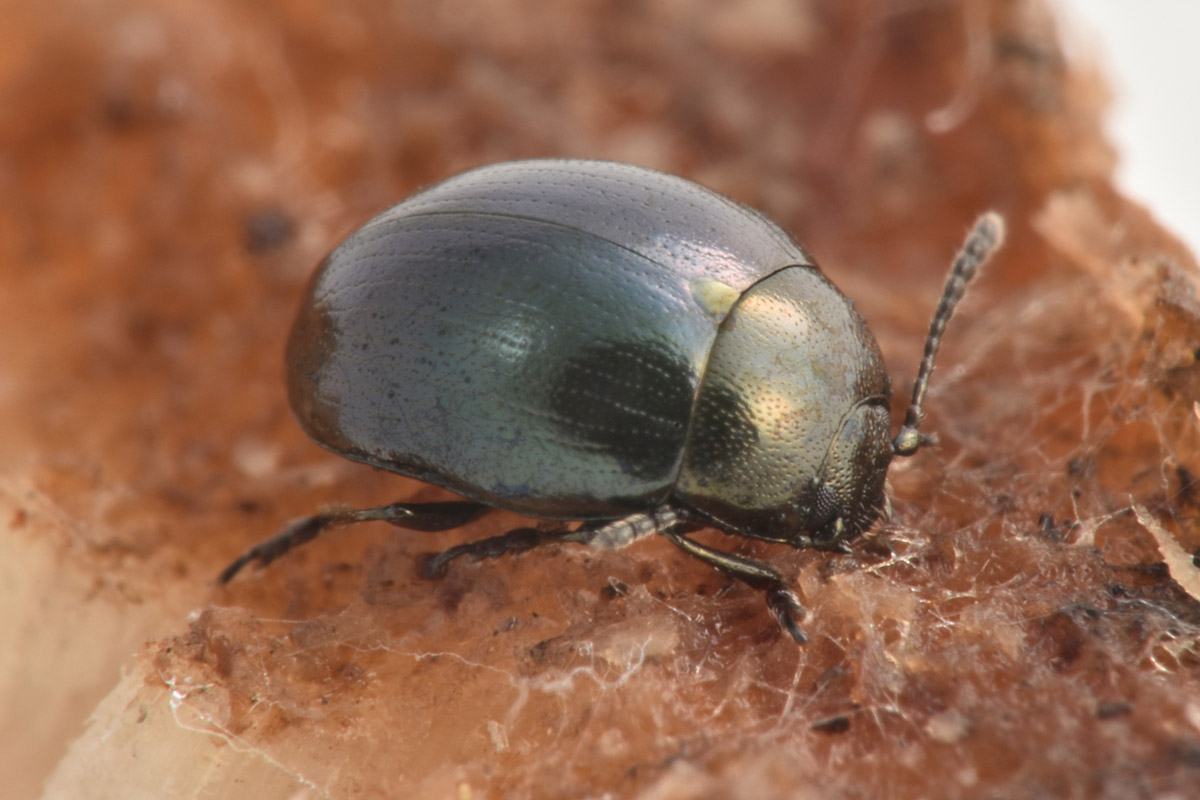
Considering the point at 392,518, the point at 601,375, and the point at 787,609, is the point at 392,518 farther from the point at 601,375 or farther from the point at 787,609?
Result: the point at 787,609

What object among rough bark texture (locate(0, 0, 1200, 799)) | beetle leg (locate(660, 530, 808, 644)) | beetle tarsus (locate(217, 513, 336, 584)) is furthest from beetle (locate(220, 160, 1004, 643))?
beetle tarsus (locate(217, 513, 336, 584))

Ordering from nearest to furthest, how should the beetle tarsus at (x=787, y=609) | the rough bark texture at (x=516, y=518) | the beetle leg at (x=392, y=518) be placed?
the rough bark texture at (x=516, y=518), the beetle tarsus at (x=787, y=609), the beetle leg at (x=392, y=518)

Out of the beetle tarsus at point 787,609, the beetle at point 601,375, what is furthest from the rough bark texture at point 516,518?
the beetle at point 601,375

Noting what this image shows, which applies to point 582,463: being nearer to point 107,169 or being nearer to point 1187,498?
point 1187,498

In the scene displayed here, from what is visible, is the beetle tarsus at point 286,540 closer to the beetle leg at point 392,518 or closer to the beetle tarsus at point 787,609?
the beetle leg at point 392,518

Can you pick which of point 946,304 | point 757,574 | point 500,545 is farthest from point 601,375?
point 946,304
